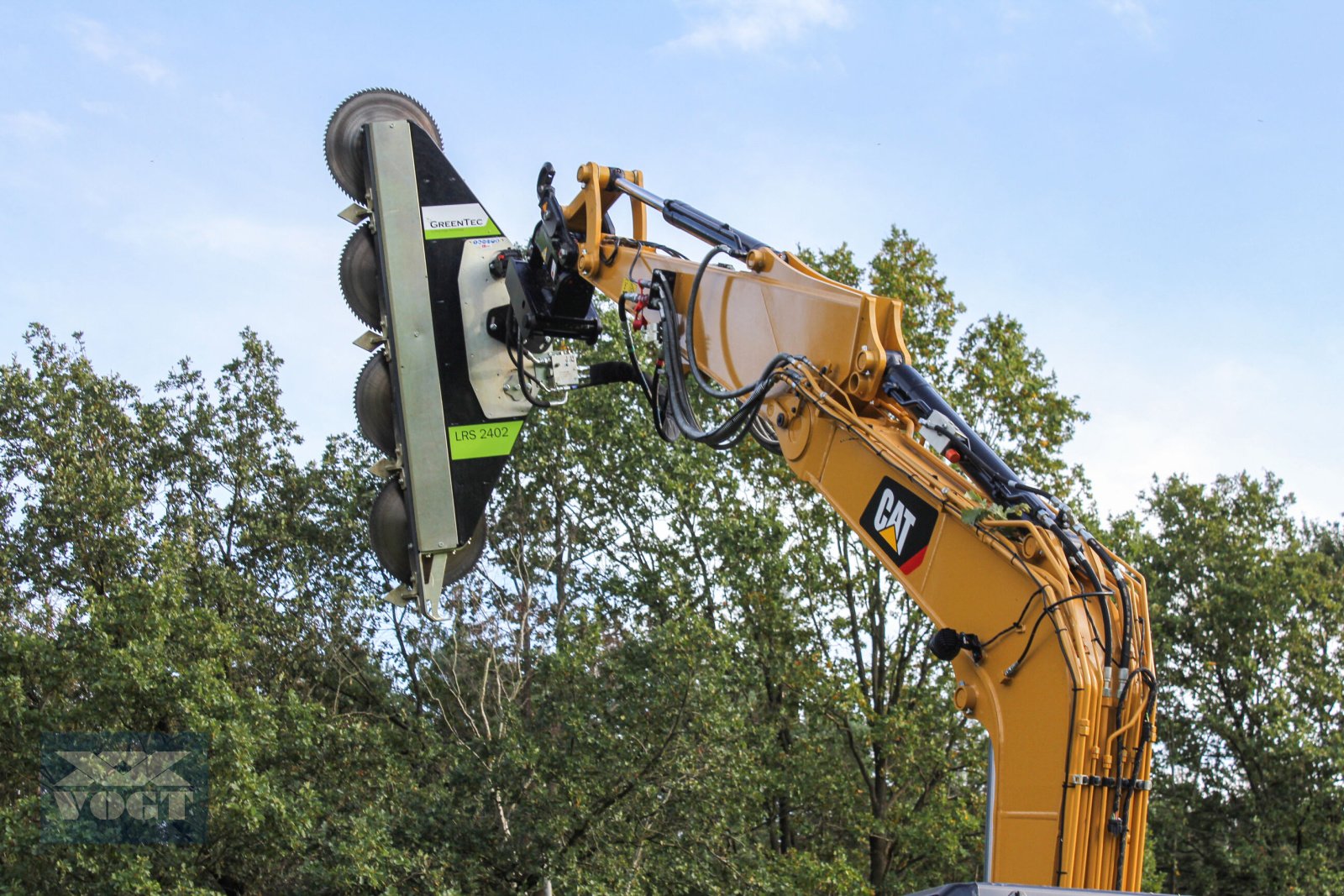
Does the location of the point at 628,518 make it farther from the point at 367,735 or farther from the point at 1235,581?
the point at 1235,581

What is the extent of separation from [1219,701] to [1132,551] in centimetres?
447

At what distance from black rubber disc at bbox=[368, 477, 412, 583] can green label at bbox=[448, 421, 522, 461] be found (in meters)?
0.36

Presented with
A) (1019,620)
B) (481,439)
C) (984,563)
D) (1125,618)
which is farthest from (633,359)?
(1125,618)

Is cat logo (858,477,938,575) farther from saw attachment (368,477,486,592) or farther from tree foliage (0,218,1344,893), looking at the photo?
tree foliage (0,218,1344,893)

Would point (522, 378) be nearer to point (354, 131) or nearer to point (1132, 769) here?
point (354, 131)

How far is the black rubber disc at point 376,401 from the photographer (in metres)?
6.79

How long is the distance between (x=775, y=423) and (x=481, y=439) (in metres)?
2.21

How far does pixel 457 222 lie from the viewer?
23.3 feet

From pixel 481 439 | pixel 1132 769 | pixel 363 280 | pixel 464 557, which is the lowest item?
pixel 1132 769

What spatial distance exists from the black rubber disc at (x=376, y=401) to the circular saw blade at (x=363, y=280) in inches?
9.7

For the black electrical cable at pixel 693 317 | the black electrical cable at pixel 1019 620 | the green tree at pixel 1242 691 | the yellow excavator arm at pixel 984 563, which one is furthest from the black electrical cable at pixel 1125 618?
the green tree at pixel 1242 691

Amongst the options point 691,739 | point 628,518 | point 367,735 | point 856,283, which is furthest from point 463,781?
point 856,283

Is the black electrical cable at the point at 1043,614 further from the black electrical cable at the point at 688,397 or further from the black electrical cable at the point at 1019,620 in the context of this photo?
the black electrical cable at the point at 688,397
